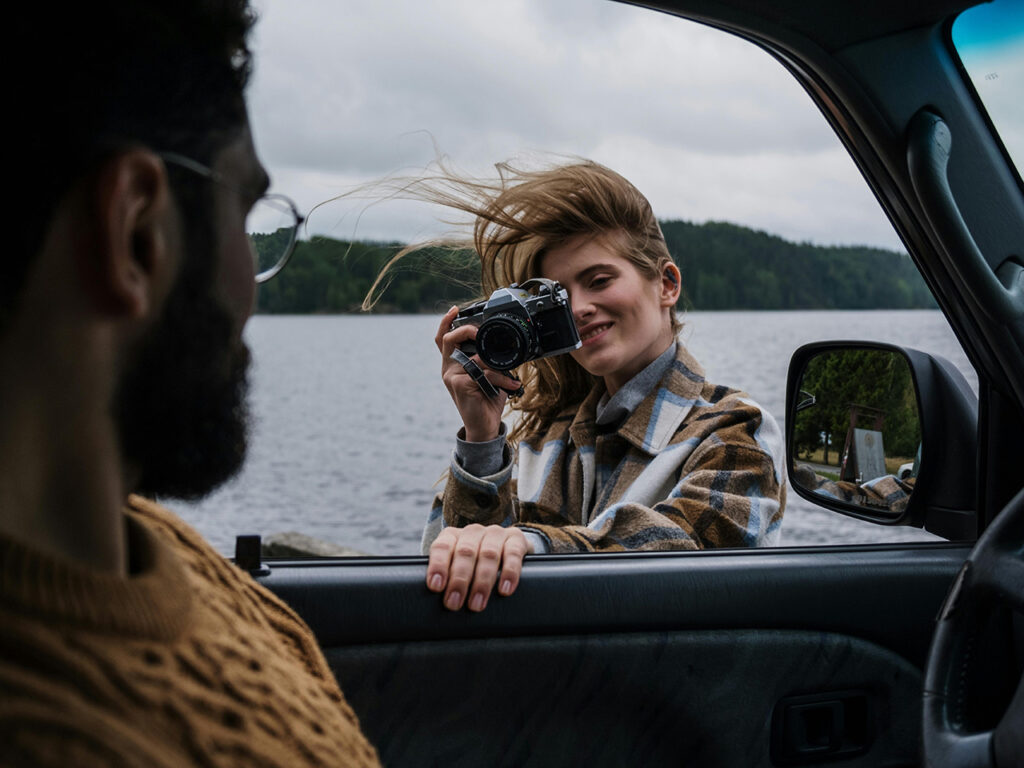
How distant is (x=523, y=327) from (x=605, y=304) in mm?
248

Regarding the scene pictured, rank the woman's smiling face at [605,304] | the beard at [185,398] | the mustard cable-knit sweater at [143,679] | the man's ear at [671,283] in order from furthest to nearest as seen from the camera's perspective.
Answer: the man's ear at [671,283] → the woman's smiling face at [605,304] → the beard at [185,398] → the mustard cable-knit sweater at [143,679]

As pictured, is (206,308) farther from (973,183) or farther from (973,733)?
(973,183)

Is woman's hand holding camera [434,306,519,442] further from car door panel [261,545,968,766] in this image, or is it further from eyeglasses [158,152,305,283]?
eyeglasses [158,152,305,283]

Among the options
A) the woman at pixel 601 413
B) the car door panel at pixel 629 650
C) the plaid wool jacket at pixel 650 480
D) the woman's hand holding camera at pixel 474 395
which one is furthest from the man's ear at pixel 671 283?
the car door panel at pixel 629 650

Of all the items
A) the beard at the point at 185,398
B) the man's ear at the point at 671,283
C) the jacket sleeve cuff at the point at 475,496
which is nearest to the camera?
the beard at the point at 185,398

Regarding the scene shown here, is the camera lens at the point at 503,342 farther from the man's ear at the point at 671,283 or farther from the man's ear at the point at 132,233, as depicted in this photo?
the man's ear at the point at 132,233

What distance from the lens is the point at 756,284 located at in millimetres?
2092

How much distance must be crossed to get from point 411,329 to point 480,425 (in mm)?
545

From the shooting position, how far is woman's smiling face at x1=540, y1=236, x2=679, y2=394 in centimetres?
198

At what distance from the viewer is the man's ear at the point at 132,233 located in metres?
0.66

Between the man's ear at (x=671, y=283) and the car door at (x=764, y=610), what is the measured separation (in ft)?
1.92

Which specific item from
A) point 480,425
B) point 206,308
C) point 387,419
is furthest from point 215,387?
point 387,419

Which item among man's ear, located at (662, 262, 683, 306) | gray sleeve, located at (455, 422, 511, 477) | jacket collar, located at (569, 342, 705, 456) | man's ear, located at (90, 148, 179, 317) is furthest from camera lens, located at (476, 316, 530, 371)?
man's ear, located at (90, 148, 179, 317)

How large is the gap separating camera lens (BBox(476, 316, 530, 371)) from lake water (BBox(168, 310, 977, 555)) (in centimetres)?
16
